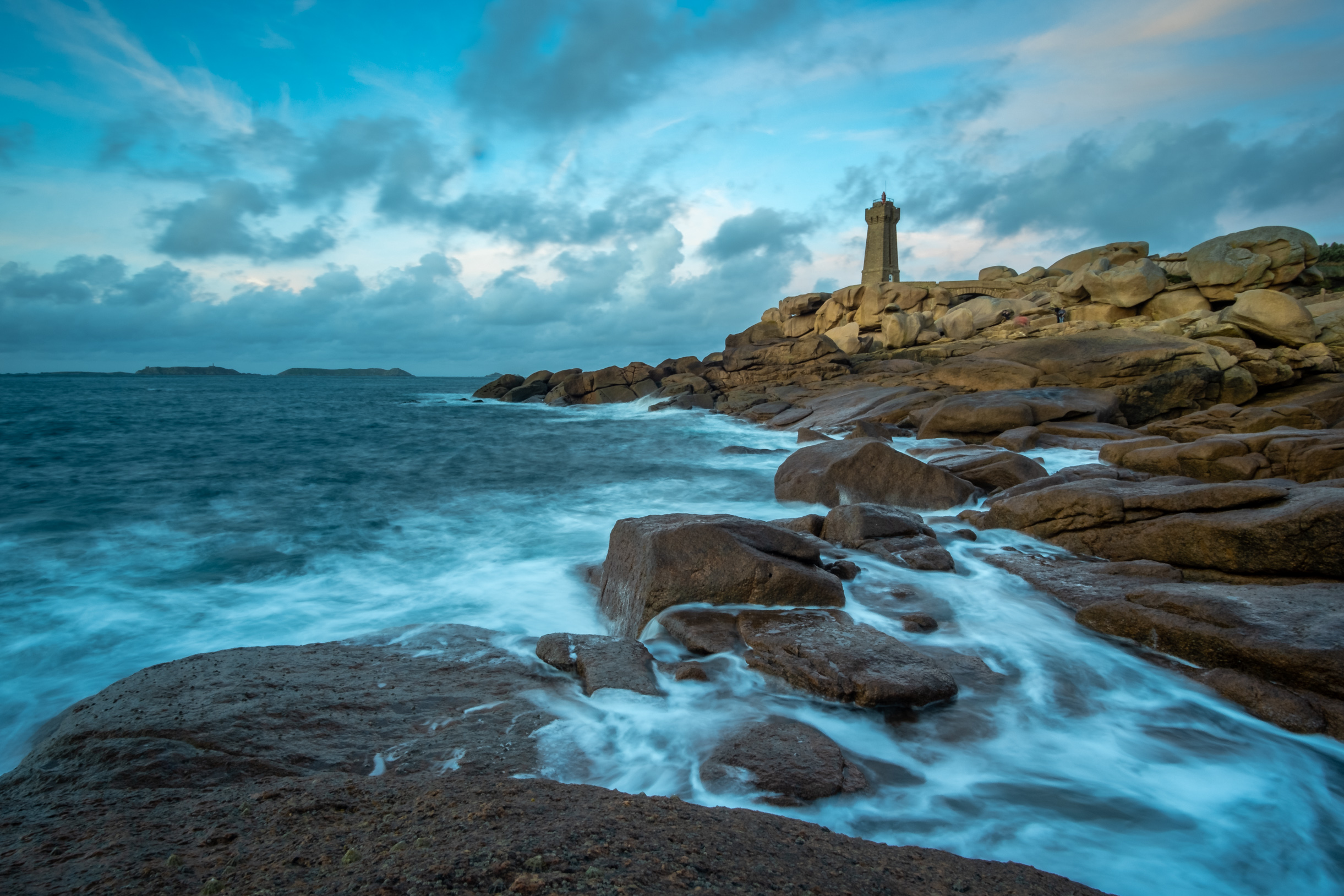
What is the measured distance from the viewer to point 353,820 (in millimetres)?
1870

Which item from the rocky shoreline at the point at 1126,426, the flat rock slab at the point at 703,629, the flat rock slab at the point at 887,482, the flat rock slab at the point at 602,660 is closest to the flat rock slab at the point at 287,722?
the flat rock slab at the point at 602,660

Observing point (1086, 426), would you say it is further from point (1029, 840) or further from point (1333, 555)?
point (1029, 840)

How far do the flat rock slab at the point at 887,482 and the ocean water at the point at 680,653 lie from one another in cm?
88

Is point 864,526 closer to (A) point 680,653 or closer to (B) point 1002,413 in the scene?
(A) point 680,653

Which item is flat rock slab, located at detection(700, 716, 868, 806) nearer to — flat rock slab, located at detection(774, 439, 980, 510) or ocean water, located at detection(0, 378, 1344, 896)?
ocean water, located at detection(0, 378, 1344, 896)

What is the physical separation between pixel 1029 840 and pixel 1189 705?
6.08 feet

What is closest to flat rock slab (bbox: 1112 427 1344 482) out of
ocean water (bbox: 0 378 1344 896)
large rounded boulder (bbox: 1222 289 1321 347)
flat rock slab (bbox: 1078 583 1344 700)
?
ocean water (bbox: 0 378 1344 896)


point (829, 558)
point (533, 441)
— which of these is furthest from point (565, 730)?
point (533, 441)

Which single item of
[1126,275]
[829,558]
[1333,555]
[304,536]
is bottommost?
[304,536]

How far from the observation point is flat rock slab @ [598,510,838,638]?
4555 mm

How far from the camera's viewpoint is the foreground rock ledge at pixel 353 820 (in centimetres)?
152

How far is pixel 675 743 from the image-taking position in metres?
3.14

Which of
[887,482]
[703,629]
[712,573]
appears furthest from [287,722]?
[887,482]

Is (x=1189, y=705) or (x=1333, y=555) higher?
(x=1333, y=555)
